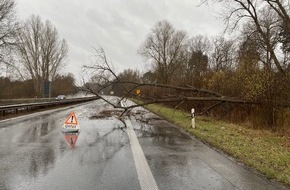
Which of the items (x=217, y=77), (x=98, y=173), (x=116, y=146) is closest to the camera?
(x=98, y=173)

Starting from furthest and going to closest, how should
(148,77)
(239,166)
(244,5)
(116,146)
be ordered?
(148,77)
(244,5)
(116,146)
(239,166)

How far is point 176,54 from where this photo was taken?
229ft

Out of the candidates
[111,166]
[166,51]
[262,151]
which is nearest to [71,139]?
[111,166]

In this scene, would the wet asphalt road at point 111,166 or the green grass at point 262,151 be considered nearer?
the wet asphalt road at point 111,166

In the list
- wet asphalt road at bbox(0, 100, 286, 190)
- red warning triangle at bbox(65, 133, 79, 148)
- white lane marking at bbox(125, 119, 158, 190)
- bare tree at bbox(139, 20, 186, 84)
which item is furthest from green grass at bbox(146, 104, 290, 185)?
bare tree at bbox(139, 20, 186, 84)

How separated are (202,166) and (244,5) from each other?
25.7 metres

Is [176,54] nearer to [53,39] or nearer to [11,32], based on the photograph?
[53,39]

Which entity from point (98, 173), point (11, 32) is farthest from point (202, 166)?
point (11, 32)

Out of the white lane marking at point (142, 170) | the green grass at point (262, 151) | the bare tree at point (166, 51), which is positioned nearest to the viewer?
the white lane marking at point (142, 170)

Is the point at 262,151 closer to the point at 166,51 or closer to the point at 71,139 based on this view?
the point at 71,139

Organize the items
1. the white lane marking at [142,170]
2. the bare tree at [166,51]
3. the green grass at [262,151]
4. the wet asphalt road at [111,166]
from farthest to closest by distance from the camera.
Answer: the bare tree at [166,51] → the green grass at [262,151] → the wet asphalt road at [111,166] → the white lane marking at [142,170]

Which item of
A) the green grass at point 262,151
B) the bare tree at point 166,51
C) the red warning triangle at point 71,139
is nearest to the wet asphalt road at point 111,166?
A: the red warning triangle at point 71,139

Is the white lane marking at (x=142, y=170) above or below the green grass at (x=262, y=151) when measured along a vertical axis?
above

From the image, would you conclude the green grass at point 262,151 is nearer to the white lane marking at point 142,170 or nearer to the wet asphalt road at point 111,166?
the wet asphalt road at point 111,166
